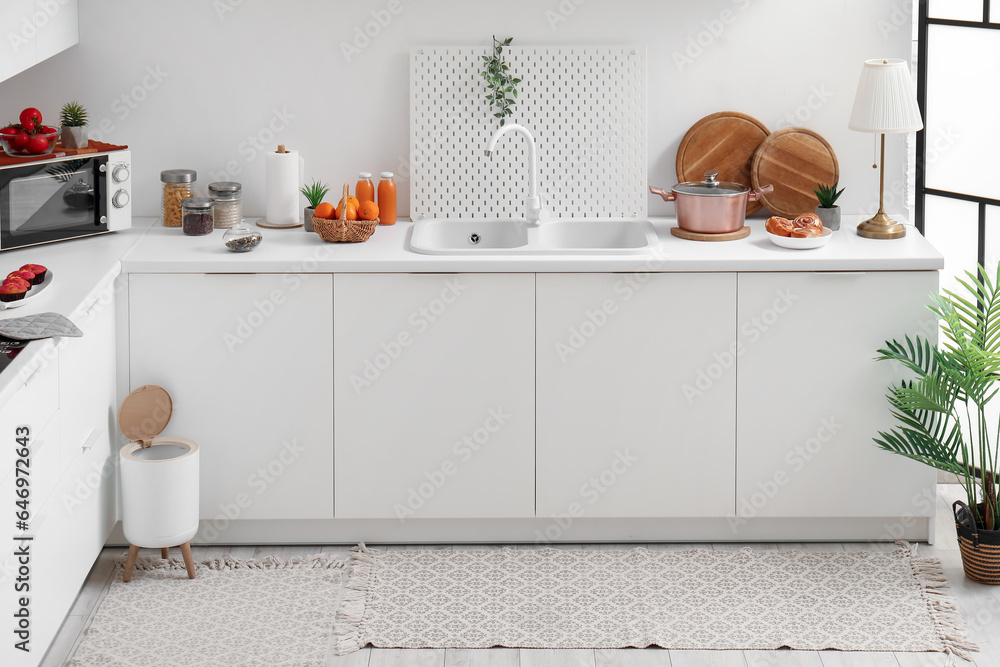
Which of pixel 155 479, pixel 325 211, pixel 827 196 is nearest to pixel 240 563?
pixel 155 479

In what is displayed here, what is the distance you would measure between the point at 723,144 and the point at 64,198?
2.04 m

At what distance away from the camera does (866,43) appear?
142 inches

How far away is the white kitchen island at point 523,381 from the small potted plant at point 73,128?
1.22ft

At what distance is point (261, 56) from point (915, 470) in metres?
2.39

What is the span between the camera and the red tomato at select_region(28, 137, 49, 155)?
3123mm

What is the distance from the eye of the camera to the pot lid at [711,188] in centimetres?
336

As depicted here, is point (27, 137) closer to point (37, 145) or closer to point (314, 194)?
point (37, 145)

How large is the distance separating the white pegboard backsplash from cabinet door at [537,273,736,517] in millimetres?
595

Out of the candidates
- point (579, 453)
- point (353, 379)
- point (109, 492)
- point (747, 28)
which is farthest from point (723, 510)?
point (109, 492)

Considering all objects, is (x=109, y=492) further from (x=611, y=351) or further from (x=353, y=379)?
(x=611, y=351)

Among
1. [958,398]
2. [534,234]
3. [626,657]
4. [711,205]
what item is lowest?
[626,657]

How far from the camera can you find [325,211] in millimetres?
3330

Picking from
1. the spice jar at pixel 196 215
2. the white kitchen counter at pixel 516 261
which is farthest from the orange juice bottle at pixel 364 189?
the spice jar at pixel 196 215

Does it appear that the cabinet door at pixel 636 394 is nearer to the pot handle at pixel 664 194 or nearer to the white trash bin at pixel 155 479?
the pot handle at pixel 664 194
